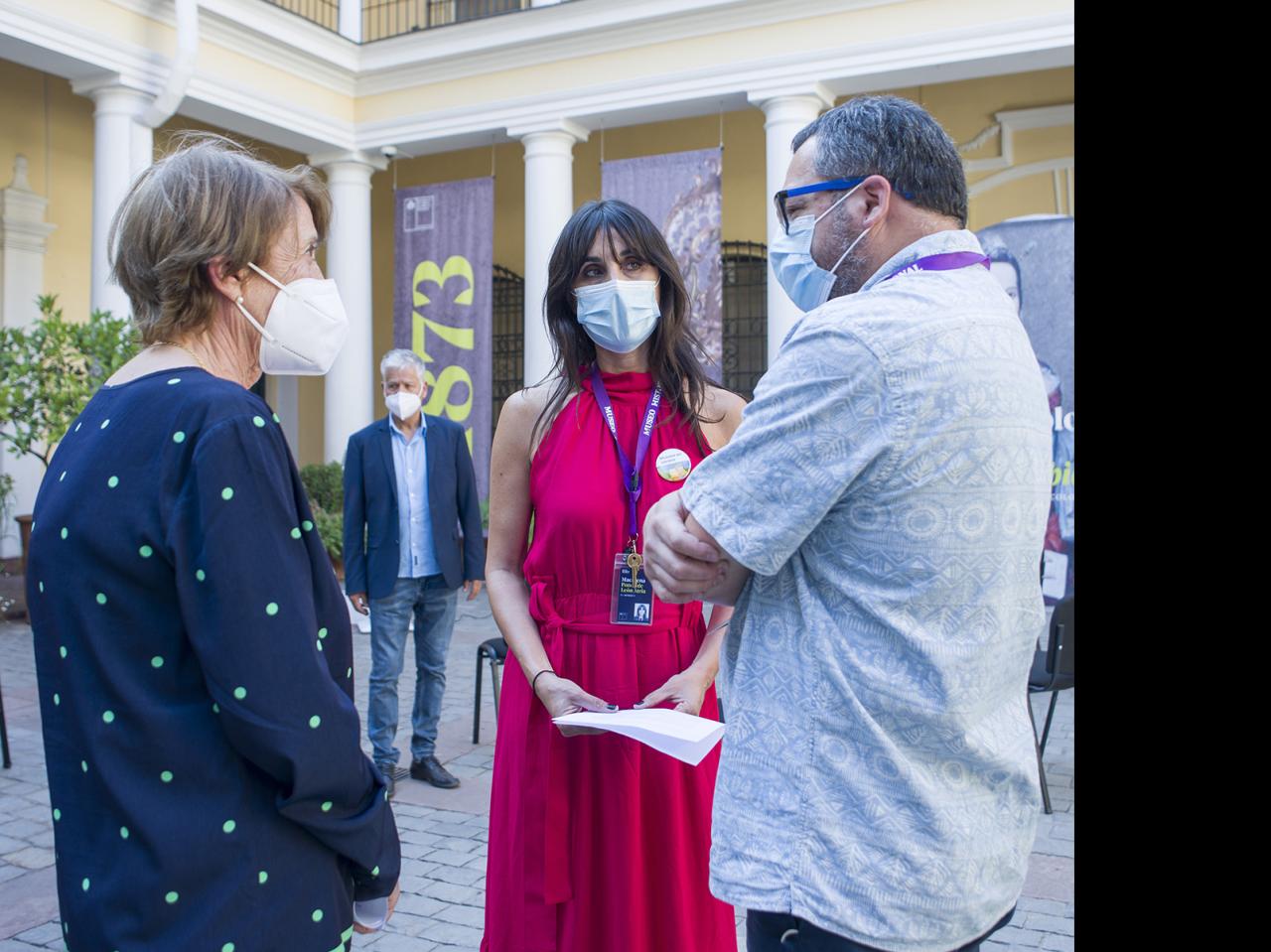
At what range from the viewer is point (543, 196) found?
1384 cm

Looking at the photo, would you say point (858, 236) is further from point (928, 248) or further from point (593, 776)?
point (593, 776)

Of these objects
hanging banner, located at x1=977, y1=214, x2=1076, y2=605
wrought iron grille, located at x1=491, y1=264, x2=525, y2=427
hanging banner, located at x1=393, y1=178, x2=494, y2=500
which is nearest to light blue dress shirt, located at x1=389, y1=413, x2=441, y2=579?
hanging banner, located at x1=977, y1=214, x2=1076, y2=605

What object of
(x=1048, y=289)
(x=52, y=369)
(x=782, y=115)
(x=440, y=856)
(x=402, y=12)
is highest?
(x=402, y=12)

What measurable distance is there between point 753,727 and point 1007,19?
37.9 ft

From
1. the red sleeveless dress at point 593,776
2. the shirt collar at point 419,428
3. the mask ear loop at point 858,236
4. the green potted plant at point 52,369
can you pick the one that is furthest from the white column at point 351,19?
the mask ear loop at point 858,236

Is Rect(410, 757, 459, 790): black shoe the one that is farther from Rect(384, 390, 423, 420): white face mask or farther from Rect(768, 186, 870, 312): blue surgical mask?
Rect(768, 186, 870, 312): blue surgical mask

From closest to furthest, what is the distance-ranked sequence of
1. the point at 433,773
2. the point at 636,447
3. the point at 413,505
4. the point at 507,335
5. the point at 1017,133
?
1. the point at 636,447
2. the point at 433,773
3. the point at 413,505
4. the point at 1017,133
5. the point at 507,335

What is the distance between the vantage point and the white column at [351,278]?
49.4ft

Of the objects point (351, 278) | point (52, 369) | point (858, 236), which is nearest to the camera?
point (858, 236)

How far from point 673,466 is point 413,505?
371 centimetres

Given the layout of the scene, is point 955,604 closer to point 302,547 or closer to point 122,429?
point 302,547

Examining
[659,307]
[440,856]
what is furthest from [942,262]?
[440,856]

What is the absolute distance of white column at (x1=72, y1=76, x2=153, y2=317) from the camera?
12.0 m

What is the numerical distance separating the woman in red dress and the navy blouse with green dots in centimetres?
82
